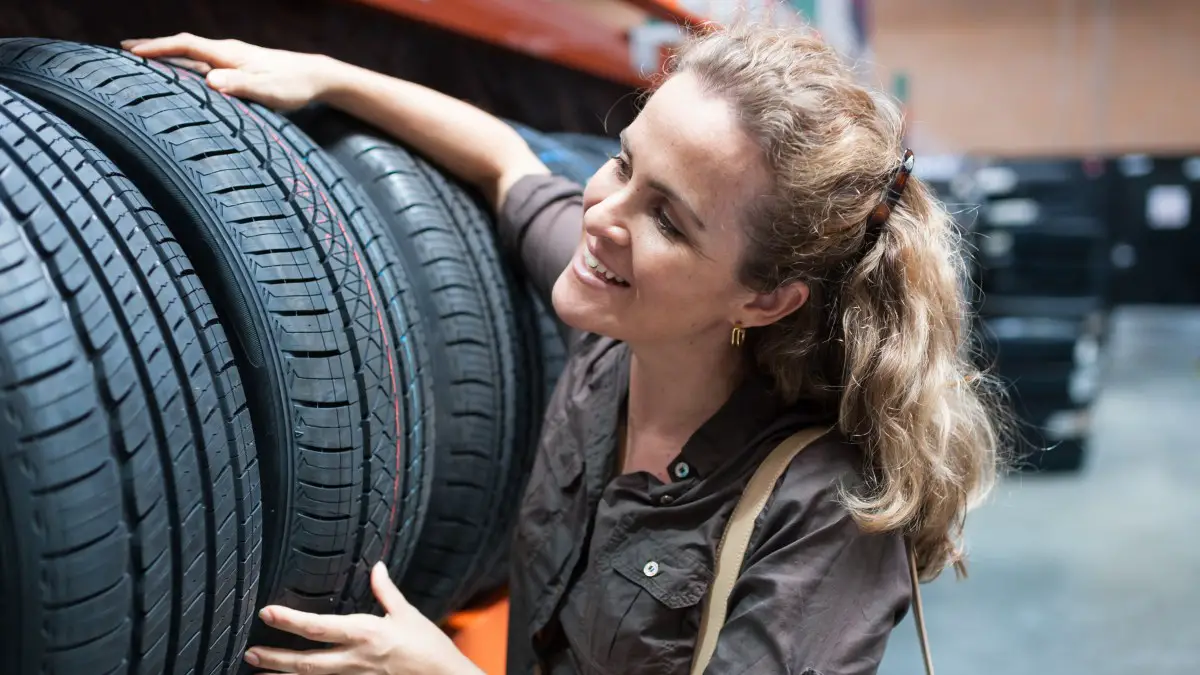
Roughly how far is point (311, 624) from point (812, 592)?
532mm

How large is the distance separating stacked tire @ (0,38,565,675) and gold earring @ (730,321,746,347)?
37 cm

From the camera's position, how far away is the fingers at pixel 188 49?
123 centimetres

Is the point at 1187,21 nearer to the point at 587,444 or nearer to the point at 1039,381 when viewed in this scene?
the point at 1039,381

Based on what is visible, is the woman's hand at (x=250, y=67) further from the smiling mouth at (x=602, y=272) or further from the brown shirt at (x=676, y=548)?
the smiling mouth at (x=602, y=272)

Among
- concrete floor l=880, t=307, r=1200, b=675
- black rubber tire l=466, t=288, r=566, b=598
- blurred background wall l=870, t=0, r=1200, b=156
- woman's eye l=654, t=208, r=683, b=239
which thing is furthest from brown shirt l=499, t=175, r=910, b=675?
blurred background wall l=870, t=0, r=1200, b=156

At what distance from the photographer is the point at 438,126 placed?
4.88ft

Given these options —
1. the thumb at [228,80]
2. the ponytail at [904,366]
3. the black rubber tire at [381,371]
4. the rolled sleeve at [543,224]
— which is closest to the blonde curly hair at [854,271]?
the ponytail at [904,366]

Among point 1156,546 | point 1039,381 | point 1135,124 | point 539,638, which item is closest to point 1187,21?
point 1135,124

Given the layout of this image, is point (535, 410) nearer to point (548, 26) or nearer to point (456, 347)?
point (456, 347)

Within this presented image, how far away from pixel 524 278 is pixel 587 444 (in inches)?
13.7

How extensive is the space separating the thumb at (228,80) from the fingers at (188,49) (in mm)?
17

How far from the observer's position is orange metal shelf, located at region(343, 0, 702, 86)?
1.77 m

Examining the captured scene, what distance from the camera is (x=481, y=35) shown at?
194 centimetres

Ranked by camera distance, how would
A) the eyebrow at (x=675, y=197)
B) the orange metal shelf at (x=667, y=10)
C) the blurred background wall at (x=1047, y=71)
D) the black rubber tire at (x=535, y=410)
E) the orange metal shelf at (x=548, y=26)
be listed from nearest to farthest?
the eyebrow at (x=675, y=197)
the black rubber tire at (x=535, y=410)
the orange metal shelf at (x=548, y=26)
the orange metal shelf at (x=667, y=10)
the blurred background wall at (x=1047, y=71)
